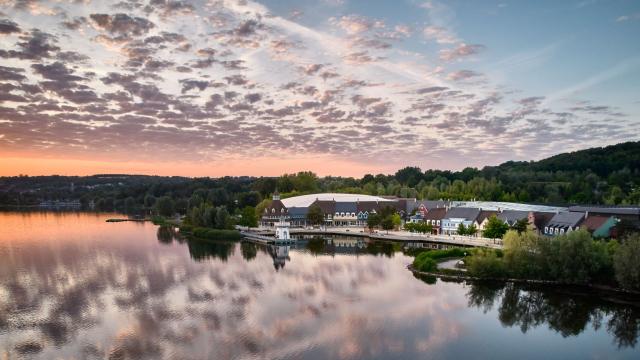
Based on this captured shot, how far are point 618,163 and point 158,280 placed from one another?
78.6 m

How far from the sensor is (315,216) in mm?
60438

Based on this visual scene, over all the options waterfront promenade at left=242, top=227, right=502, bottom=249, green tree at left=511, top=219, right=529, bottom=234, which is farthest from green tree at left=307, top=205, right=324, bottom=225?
green tree at left=511, top=219, right=529, bottom=234

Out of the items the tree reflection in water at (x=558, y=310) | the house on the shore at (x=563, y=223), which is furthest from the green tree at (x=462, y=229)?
the tree reflection in water at (x=558, y=310)

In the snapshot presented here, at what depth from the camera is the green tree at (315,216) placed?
60500 mm

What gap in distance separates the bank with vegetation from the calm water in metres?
1.64

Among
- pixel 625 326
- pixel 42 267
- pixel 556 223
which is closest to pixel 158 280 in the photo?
pixel 42 267

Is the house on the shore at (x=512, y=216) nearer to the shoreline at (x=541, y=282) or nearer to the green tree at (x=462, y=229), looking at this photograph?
the green tree at (x=462, y=229)

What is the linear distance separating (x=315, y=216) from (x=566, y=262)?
36.2m

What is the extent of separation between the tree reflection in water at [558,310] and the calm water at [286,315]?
5 cm

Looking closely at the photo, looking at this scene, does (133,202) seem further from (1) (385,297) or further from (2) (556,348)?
(2) (556,348)

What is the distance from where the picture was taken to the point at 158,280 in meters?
31.3

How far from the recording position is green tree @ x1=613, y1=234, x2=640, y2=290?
78.4 ft

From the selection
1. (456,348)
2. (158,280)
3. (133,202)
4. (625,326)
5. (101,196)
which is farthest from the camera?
(101,196)

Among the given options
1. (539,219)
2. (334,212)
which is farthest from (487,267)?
(334,212)
